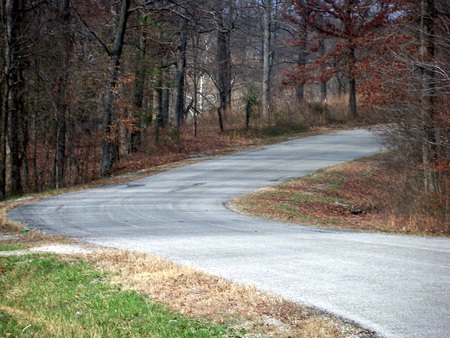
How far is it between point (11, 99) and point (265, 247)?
18.8 metres

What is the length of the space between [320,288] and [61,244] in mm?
6314

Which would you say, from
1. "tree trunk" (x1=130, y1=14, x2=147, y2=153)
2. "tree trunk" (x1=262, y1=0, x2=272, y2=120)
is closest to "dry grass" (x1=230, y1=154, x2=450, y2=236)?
"tree trunk" (x1=130, y1=14, x2=147, y2=153)

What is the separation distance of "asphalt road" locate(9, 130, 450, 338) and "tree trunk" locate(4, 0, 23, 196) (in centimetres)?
622

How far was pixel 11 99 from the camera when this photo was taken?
27.8 m

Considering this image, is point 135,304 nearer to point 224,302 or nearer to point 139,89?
point 224,302

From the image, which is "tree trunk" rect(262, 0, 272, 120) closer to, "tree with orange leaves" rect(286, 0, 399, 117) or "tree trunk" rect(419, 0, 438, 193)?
"tree with orange leaves" rect(286, 0, 399, 117)

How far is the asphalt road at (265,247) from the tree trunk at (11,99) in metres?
6.22

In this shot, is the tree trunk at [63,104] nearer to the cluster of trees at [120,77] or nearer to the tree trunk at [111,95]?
the cluster of trees at [120,77]

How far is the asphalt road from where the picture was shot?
25.1ft

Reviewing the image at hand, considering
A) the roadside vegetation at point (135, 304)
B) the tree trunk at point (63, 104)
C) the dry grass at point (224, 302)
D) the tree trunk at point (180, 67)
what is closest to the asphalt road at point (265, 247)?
the dry grass at point (224, 302)

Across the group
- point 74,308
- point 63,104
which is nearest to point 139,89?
A: point 63,104

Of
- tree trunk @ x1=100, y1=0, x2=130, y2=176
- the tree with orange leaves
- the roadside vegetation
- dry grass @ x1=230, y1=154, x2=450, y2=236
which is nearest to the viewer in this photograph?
the roadside vegetation

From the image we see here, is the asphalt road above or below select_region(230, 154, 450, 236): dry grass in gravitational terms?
above

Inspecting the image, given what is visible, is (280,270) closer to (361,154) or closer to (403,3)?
(403,3)
